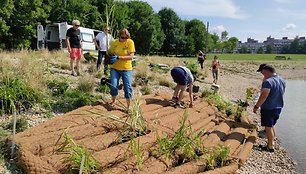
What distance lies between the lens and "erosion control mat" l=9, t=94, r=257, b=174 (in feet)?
15.8

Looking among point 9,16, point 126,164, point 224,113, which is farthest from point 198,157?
point 9,16

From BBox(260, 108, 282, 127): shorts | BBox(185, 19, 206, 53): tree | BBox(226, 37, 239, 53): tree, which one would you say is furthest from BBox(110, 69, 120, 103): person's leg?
BBox(226, 37, 239, 53): tree

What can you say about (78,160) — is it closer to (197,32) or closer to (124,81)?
(124,81)

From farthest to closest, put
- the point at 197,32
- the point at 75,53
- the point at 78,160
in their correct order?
the point at 197,32 < the point at 75,53 < the point at 78,160

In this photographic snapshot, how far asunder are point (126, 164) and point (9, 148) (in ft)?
5.78

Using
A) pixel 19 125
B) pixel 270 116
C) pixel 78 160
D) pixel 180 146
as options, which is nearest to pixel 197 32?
pixel 270 116

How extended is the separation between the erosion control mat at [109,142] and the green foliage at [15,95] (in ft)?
3.46

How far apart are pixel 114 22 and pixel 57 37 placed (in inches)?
587

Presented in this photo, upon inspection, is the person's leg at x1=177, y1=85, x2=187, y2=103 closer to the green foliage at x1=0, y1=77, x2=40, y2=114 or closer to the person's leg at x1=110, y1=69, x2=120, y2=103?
the person's leg at x1=110, y1=69, x2=120, y2=103

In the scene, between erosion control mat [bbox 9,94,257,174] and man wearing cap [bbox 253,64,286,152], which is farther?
man wearing cap [bbox 253,64,286,152]

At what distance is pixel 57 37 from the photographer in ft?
84.2

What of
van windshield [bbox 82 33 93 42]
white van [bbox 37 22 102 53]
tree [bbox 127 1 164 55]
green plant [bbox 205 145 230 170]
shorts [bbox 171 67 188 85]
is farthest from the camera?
tree [bbox 127 1 164 55]

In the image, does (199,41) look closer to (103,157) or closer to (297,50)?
(103,157)

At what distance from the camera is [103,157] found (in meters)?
5.09
